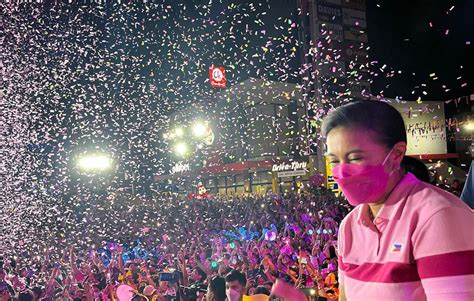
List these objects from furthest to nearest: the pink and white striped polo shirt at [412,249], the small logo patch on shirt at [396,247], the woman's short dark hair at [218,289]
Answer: the woman's short dark hair at [218,289], the small logo patch on shirt at [396,247], the pink and white striped polo shirt at [412,249]

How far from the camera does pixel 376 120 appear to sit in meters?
1.19

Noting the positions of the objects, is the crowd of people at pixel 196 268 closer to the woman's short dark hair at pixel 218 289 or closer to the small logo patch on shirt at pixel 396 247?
the woman's short dark hair at pixel 218 289

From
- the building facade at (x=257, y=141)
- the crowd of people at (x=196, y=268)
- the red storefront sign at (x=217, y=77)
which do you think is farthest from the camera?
the red storefront sign at (x=217, y=77)

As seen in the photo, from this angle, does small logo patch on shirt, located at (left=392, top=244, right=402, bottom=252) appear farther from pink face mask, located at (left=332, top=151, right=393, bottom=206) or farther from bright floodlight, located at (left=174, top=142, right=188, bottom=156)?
bright floodlight, located at (left=174, top=142, right=188, bottom=156)

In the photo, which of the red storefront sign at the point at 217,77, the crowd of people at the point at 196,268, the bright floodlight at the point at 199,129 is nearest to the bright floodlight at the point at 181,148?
the bright floodlight at the point at 199,129

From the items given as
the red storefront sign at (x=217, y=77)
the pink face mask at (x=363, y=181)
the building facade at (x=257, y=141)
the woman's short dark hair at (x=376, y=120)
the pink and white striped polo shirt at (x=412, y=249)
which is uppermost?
the red storefront sign at (x=217, y=77)

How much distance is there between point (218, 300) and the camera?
18.6ft

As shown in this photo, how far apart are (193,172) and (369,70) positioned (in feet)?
46.1

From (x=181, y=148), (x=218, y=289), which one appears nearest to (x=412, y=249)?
(x=218, y=289)

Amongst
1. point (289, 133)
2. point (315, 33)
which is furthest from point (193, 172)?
point (315, 33)

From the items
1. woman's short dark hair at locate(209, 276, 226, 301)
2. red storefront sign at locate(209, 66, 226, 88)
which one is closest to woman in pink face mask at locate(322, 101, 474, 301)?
woman's short dark hair at locate(209, 276, 226, 301)

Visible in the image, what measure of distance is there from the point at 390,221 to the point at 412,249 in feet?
0.34

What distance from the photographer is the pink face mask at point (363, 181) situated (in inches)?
47.4

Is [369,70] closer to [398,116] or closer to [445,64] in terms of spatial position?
[445,64]
